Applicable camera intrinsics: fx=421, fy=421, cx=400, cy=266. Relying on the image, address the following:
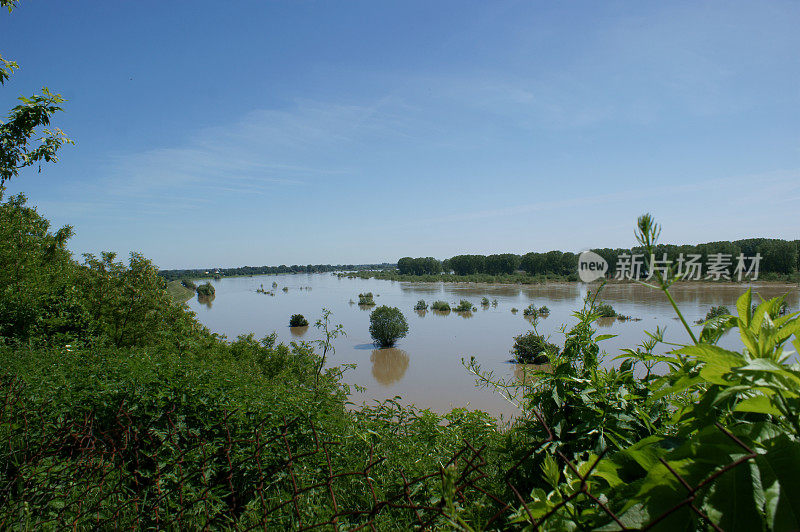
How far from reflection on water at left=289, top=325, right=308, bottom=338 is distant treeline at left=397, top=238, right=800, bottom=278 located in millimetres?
21740

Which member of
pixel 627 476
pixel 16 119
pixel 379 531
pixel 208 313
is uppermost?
pixel 16 119

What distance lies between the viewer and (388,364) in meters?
22.4

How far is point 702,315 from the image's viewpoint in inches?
1086

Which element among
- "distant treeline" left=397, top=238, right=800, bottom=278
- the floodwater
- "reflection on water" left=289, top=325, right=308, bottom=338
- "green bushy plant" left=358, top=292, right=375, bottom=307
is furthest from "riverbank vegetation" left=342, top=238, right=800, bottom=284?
"green bushy plant" left=358, top=292, right=375, bottom=307

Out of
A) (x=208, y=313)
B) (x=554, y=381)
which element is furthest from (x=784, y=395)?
(x=208, y=313)

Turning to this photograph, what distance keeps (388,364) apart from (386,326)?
3888 millimetres

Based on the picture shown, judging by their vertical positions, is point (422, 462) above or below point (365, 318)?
above

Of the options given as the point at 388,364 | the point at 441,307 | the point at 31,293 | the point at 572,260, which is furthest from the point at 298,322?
the point at 572,260

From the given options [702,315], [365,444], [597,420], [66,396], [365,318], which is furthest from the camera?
[365,318]

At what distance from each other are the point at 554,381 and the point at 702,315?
32204 millimetres

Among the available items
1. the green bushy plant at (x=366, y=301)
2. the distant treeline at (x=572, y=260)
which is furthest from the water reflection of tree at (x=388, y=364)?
the green bushy plant at (x=366, y=301)

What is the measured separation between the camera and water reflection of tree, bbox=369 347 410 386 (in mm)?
19391

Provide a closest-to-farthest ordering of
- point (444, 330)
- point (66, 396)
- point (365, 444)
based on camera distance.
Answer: point (365, 444) < point (66, 396) < point (444, 330)

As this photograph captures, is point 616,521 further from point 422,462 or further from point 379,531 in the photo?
point 422,462
